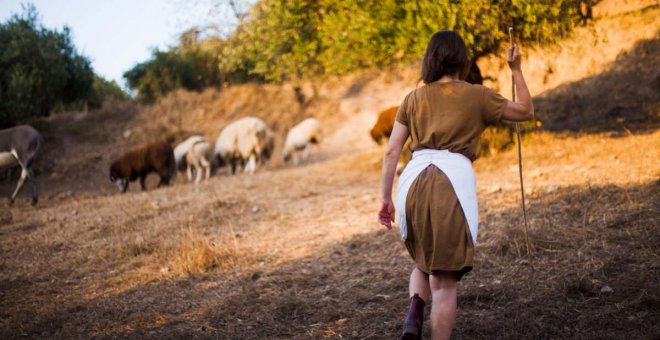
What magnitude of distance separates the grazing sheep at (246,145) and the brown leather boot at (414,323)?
13576 millimetres

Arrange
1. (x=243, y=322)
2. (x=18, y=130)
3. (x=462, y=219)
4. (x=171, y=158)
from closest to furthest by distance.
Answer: (x=462, y=219), (x=243, y=322), (x=18, y=130), (x=171, y=158)

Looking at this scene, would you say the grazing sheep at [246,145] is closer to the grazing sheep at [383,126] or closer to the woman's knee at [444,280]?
the grazing sheep at [383,126]

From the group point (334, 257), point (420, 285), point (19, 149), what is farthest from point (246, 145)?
point (420, 285)

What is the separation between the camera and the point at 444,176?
2629 mm

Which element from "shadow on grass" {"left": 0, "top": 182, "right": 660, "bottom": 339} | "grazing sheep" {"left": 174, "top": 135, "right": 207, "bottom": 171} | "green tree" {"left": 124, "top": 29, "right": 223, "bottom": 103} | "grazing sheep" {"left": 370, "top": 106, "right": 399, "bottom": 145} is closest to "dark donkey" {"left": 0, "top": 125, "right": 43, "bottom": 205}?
"grazing sheep" {"left": 174, "top": 135, "right": 207, "bottom": 171}

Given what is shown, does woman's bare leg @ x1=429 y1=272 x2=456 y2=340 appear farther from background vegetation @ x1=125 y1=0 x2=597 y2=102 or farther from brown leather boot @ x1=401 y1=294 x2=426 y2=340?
background vegetation @ x1=125 y1=0 x2=597 y2=102

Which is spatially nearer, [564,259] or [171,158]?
[564,259]

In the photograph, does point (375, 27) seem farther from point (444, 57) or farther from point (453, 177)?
point (453, 177)

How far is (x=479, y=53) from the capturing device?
9.23 meters

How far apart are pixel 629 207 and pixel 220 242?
4.39 meters

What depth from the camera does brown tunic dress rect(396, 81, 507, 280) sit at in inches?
102

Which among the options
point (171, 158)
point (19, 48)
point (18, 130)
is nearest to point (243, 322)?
point (18, 130)

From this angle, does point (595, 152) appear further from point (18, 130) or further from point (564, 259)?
point (18, 130)

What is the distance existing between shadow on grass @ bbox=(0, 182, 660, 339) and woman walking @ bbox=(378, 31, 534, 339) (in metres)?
0.81
